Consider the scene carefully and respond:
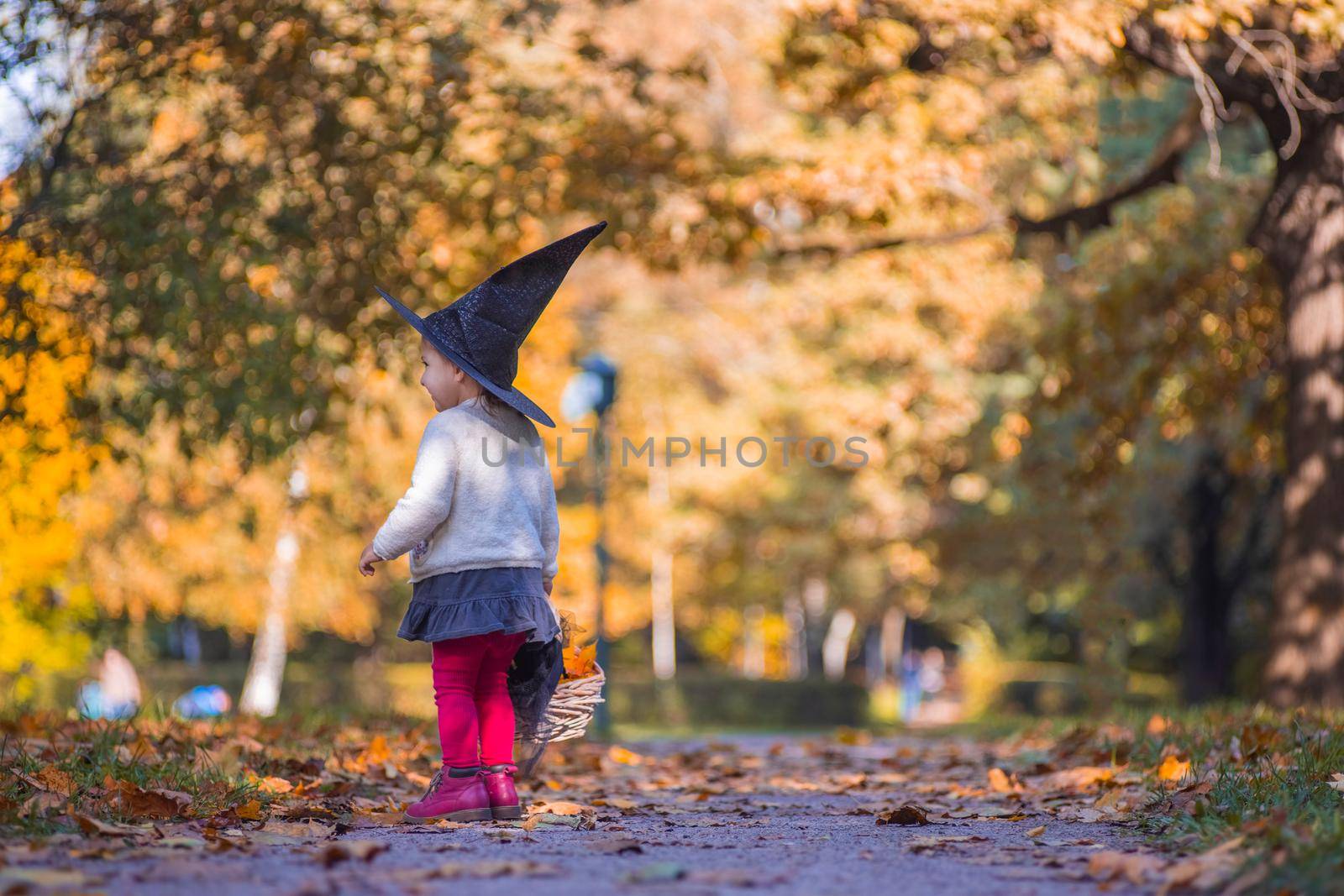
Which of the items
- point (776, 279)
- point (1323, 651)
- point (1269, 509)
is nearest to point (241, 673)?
point (776, 279)

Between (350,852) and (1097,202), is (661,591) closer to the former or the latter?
(1097,202)

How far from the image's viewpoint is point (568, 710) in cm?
516

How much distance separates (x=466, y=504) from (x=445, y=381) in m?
0.48

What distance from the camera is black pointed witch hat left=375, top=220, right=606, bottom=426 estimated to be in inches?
193

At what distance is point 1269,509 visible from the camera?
60.4 feet

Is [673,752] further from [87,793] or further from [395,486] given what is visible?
[395,486]

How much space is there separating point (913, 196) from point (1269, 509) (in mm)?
9985

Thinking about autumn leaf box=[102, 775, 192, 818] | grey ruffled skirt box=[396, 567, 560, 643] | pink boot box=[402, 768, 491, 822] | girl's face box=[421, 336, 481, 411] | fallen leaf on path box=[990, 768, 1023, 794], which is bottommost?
fallen leaf on path box=[990, 768, 1023, 794]

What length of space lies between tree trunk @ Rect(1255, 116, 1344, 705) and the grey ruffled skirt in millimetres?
6431

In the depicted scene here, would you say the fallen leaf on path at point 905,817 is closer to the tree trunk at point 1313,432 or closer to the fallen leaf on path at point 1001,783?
the fallen leaf on path at point 1001,783

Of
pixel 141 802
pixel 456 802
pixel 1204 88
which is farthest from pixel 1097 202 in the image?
pixel 141 802

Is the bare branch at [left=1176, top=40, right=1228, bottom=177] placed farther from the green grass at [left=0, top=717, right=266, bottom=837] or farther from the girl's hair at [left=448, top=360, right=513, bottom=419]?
the green grass at [left=0, top=717, right=266, bottom=837]

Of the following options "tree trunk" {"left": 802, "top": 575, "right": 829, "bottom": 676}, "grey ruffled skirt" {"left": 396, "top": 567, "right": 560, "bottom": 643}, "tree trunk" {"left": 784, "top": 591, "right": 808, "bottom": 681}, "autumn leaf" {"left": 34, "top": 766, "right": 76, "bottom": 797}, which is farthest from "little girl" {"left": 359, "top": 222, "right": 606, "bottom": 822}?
"tree trunk" {"left": 784, "top": 591, "right": 808, "bottom": 681}

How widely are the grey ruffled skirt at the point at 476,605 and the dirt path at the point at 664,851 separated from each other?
0.63 m
